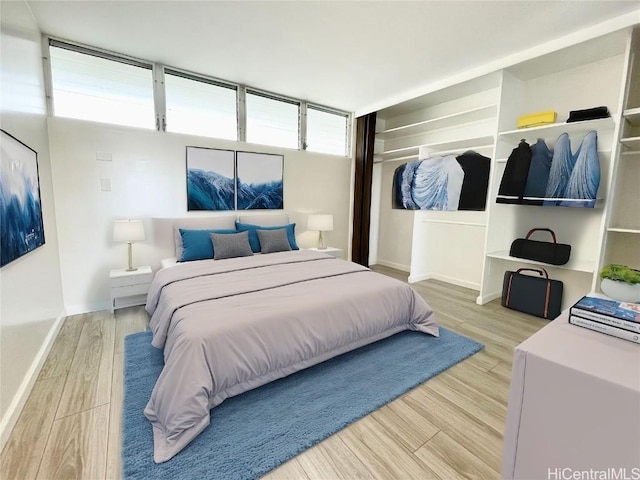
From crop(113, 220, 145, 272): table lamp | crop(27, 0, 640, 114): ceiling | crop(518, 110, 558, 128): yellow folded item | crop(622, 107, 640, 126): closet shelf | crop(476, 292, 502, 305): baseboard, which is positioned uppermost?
crop(27, 0, 640, 114): ceiling

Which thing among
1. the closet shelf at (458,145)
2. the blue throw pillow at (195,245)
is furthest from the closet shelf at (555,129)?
the blue throw pillow at (195,245)

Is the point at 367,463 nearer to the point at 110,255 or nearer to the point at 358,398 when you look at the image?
the point at 358,398

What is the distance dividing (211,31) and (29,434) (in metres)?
3.05

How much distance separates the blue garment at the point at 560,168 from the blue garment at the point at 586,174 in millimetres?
71

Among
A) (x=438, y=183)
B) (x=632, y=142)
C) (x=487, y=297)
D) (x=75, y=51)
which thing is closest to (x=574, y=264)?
(x=487, y=297)

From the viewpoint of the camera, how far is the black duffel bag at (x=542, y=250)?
9.53 ft

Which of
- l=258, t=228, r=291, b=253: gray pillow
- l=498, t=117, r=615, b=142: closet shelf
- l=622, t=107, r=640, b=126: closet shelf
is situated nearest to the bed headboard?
l=258, t=228, r=291, b=253: gray pillow

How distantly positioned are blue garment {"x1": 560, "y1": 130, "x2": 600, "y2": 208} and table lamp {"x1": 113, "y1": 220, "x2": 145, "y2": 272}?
163 inches

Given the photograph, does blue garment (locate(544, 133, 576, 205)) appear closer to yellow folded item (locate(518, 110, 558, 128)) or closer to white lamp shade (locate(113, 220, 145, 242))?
yellow folded item (locate(518, 110, 558, 128))

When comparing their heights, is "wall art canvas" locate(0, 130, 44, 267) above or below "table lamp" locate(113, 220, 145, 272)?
above

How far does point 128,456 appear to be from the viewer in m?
1.35

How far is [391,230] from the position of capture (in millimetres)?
5195

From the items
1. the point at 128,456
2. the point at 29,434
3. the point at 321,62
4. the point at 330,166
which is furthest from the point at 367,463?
the point at 330,166

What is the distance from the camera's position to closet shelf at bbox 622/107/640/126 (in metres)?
2.33
